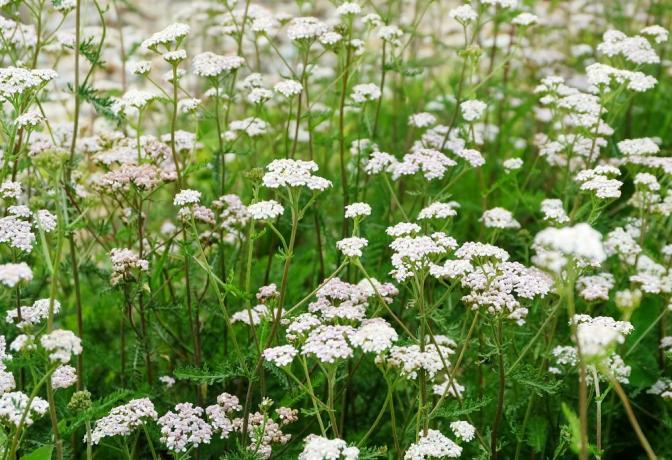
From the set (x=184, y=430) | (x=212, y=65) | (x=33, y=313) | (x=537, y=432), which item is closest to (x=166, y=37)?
(x=212, y=65)

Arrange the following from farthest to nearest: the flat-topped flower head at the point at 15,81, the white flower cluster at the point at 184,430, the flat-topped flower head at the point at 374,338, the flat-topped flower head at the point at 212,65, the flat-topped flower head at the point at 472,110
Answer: the flat-topped flower head at the point at 472,110, the flat-topped flower head at the point at 212,65, the flat-topped flower head at the point at 15,81, the white flower cluster at the point at 184,430, the flat-topped flower head at the point at 374,338

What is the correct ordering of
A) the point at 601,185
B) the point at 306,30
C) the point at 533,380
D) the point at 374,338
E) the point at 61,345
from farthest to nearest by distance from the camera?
the point at 306,30 < the point at 601,185 < the point at 533,380 < the point at 374,338 < the point at 61,345

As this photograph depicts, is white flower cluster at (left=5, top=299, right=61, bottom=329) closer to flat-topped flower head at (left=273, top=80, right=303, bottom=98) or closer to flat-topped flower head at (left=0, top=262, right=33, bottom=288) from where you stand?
flat-topped flower head at (left=0, top=262, right=33, bottom=288)

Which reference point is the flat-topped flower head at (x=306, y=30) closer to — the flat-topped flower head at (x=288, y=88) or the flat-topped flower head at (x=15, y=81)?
the flat-topped flower head at (x=288, y=88)

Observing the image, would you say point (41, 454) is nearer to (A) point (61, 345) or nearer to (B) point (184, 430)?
(B) point (184, 430)

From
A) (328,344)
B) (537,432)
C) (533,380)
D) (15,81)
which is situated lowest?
(537,432)

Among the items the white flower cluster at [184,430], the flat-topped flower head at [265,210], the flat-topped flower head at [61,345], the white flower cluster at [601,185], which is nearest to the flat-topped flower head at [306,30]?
the flat-topped flower head at [265,210]

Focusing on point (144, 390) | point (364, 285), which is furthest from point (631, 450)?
point (144, 390)
